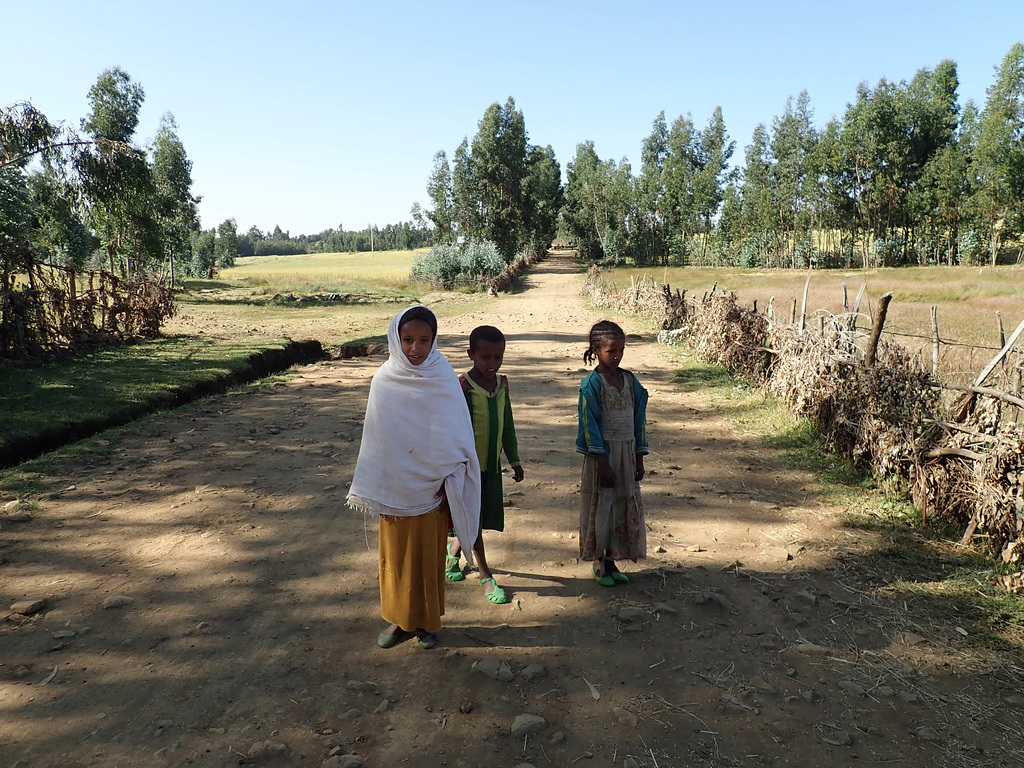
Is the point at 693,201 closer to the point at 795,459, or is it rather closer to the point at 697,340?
the point at 697,340

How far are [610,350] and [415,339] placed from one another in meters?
1.18

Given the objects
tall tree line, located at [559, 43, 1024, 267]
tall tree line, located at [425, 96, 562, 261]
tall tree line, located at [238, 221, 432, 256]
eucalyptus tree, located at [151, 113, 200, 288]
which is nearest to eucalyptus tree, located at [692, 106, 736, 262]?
tall tree line, located at [559, 43, 1024, 267]

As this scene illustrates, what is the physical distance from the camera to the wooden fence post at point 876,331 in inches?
224

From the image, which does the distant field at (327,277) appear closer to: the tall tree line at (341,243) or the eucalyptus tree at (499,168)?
the eucalyptus tree at (499,168)

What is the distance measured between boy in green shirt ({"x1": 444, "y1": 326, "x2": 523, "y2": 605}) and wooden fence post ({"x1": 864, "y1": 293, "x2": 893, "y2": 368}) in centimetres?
384

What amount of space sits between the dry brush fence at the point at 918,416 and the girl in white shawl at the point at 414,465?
3.53m

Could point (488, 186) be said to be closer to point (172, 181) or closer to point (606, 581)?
point (172, 181)

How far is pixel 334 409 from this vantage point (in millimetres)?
8594

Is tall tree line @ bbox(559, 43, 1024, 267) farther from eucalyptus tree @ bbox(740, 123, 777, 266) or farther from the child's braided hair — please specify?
the child's braided hair

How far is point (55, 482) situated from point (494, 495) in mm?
4394

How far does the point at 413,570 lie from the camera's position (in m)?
3.19

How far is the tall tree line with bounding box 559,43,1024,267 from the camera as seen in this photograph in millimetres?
38062

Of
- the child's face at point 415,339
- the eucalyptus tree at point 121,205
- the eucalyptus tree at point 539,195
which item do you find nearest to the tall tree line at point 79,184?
the eucalyptus tree at point 121,205

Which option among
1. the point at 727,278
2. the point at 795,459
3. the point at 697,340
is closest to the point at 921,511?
the point at 795,459
